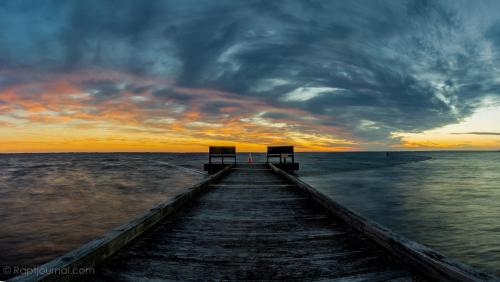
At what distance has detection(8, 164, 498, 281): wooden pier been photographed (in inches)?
108

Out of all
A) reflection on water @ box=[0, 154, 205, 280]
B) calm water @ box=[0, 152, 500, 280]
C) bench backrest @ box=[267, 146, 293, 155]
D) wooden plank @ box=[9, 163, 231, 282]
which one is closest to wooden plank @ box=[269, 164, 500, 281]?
wooden plank @ box=[9, 163, 231, 282]

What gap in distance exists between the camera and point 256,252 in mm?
3449

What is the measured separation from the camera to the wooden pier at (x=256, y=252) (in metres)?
2.75

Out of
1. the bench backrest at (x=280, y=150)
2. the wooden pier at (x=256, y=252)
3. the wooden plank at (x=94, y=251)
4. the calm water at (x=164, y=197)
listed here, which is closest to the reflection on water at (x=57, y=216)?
the calm water at (x=164, y=197)

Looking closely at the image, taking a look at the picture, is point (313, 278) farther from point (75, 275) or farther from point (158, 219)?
point (158, 219)

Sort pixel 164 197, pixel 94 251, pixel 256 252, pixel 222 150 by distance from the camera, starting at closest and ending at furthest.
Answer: pixel 94 251, pixel 256 252, pixel 164 197, pixel 222 150

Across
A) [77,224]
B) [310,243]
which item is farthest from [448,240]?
[77,224]

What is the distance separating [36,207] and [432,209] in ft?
66.5

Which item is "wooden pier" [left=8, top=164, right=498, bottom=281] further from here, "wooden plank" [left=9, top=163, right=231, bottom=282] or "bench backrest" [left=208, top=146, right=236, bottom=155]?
"bench backrest" [left=208, top=146, right=236, bottom=155]

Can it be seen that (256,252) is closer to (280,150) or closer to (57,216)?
(57,216)

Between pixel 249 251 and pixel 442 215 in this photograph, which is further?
pixel 442 215

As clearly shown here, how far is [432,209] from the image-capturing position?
45.0 ft

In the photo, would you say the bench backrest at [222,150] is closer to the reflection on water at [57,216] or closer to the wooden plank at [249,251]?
the reflection on water at [57,216]

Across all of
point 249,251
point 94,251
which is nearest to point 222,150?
point 249,251
